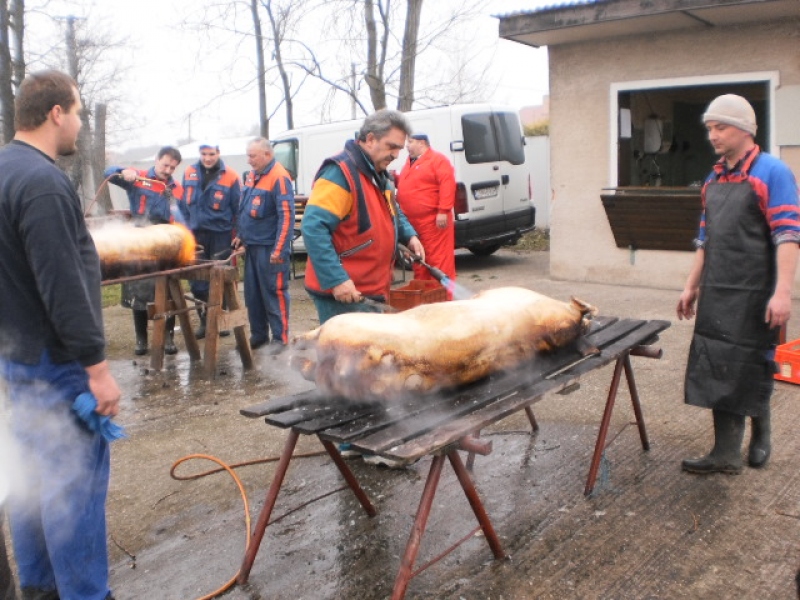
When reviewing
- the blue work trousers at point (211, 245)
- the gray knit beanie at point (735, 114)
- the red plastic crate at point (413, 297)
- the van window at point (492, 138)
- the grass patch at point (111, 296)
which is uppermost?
the van window at point (492, 138)

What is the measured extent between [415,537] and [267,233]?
4.25 m

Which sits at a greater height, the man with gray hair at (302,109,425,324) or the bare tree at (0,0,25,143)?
the bare tree at (0,0,25,143)

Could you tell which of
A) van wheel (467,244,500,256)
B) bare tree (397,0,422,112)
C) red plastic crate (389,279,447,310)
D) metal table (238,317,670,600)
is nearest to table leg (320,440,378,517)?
metal table (238,317,670,600)

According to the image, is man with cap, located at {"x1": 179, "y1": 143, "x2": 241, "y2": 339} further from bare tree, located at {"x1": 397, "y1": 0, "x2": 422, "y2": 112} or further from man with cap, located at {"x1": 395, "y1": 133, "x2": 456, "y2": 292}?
bare tree, located at {"x1": 397, "y1": 0, "x2": 422, "y2": 112}

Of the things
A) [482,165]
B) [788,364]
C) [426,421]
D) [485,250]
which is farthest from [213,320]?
[485,250]

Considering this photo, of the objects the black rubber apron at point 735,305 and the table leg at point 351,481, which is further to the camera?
the black rubber apron at point 735,305

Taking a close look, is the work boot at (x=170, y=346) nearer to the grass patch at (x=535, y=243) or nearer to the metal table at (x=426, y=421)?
the metal table at (x=426, y=421)

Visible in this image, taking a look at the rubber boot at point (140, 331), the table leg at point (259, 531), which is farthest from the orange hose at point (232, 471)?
the rubber boot at point (140, 331)

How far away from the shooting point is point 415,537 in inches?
104

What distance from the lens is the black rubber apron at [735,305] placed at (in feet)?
11.8

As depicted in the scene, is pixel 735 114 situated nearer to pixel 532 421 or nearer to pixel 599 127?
pixel 532 421

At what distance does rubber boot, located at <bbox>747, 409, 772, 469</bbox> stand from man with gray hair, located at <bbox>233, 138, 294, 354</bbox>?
3.90 meters

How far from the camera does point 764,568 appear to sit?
2922 mm

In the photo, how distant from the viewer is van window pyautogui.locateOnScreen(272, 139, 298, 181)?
13156 millimetres
